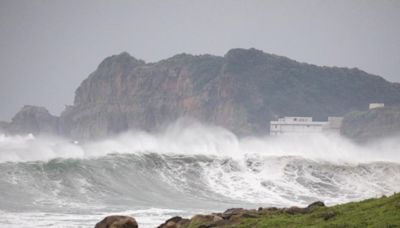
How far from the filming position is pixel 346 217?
56.1ft

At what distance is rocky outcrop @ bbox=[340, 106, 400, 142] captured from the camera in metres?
143

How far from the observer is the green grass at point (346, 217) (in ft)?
52.2

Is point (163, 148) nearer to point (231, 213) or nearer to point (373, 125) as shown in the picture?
point (231, 213)

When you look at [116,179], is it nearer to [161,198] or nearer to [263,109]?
[161,198]

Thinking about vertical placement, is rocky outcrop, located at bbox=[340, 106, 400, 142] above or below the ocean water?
above

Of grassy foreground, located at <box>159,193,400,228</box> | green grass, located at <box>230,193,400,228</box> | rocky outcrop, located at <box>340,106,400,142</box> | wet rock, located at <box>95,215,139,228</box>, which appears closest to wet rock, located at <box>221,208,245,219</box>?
grassy foreground, located at <box>159,193,400,228</box>

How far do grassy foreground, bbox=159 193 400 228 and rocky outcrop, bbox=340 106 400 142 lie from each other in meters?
124

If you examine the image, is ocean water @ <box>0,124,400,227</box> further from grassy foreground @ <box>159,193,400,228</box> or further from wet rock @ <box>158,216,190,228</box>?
→ grassy foreground @ <box>159,193,400,228</box>

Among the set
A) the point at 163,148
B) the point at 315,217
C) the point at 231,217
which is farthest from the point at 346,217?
the point at 163,148

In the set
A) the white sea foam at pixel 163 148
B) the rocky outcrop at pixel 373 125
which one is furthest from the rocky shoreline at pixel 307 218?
the rocky outcrop at pixel 373 125

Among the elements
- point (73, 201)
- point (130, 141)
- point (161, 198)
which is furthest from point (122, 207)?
point (130, 141)

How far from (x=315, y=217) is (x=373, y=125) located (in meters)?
134

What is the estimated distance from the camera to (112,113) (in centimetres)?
19775

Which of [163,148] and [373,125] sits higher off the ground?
[373,125]
